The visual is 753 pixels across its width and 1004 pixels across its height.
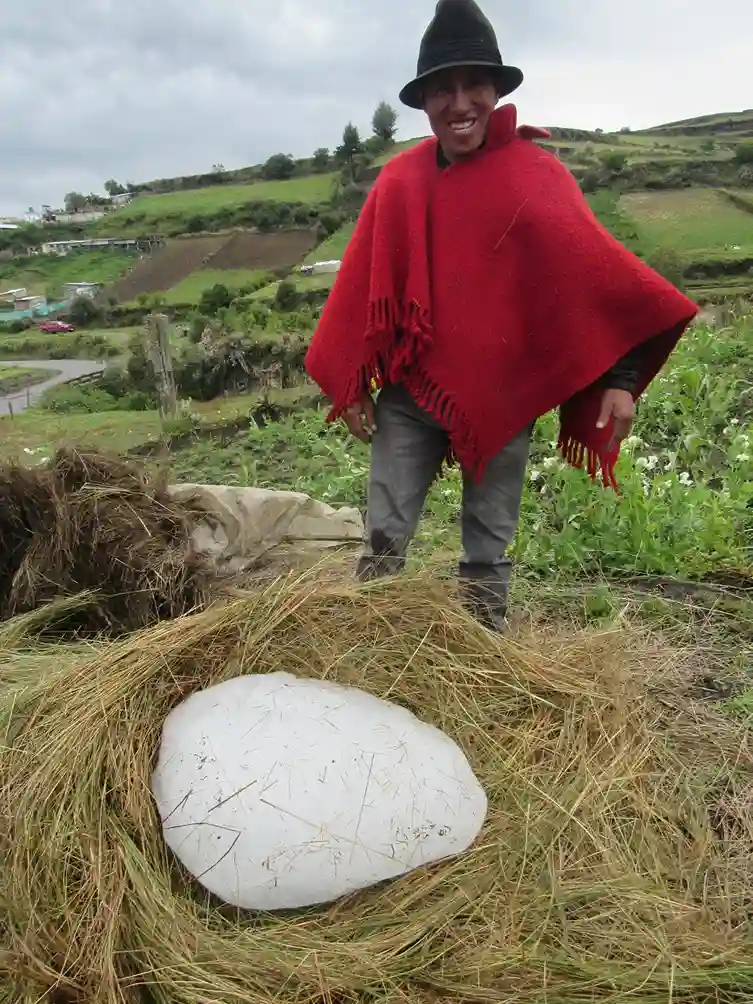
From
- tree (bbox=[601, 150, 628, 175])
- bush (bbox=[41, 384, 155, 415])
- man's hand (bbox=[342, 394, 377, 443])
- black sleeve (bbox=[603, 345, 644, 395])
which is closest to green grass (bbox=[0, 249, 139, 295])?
tree (bbox=[601, 150, 628, 175])

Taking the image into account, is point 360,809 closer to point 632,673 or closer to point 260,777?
point 260,777

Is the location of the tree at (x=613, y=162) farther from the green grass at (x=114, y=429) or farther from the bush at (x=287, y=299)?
the green grass at (x=114, y=429)

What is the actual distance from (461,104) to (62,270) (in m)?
41.9

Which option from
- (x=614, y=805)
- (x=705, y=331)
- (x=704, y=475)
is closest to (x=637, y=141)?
(x=705, y=331)

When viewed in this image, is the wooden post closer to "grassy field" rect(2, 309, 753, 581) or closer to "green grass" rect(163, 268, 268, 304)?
"grassy field" rect(2, 309, 753, 581)

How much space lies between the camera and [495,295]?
67.0 inches

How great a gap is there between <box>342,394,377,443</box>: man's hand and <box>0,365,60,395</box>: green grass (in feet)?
53.0

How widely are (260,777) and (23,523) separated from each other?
4.41 ft

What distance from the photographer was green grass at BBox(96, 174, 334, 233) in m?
38.7

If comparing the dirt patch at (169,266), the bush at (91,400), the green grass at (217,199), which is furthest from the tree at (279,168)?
the bush at (91,400)

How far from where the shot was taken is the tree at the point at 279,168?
44.1 metres

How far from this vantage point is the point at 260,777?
1.35m

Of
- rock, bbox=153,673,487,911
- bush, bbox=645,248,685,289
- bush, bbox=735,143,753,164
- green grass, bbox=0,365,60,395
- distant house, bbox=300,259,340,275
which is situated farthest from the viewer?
distant house, bbox=300,259,340,275

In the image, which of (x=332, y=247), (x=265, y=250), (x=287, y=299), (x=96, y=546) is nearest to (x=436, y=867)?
(x=96, y=546)
